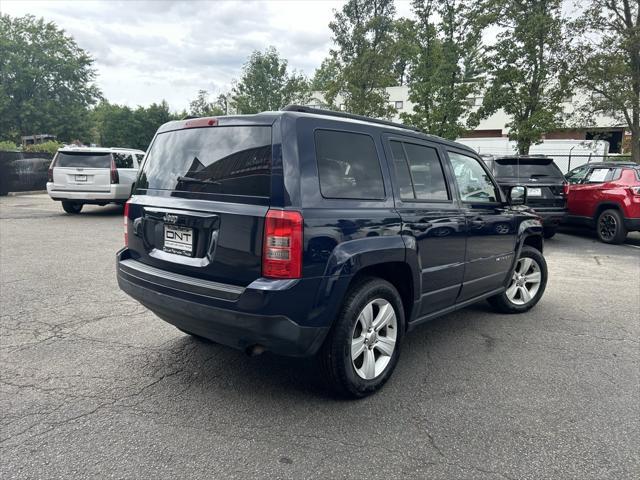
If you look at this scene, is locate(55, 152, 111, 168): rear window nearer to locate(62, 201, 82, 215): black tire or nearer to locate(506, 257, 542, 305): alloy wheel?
locate(62, 201, 82, 215): black tire

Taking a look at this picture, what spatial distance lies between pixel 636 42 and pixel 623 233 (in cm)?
943

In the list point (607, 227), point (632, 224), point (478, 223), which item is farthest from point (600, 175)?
point (478, 223)

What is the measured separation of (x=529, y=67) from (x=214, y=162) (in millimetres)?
16574

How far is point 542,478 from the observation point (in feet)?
7.55

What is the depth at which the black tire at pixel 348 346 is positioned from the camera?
9.41 feet

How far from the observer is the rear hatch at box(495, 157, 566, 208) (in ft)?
31.8

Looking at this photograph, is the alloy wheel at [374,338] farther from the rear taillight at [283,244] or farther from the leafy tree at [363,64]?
the leafy tree at [363,64]

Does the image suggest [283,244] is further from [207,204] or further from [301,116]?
[301,116]

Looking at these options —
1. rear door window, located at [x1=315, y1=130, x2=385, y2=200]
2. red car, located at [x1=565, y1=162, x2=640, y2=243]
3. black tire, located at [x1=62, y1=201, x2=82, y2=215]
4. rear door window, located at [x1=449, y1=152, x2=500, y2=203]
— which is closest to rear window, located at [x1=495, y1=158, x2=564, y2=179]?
red car, located at [x1=565, y1=162, x2=640, y2=243]

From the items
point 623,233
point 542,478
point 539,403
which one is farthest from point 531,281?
point 623,233

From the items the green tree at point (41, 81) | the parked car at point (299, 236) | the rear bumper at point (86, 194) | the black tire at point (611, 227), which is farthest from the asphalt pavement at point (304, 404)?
the green tree at point (41, 81)

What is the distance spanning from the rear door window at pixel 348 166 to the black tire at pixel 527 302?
100 inches

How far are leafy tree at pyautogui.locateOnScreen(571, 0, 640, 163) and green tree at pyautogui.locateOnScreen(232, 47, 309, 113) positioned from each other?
1867 cm

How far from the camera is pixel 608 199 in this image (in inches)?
390
